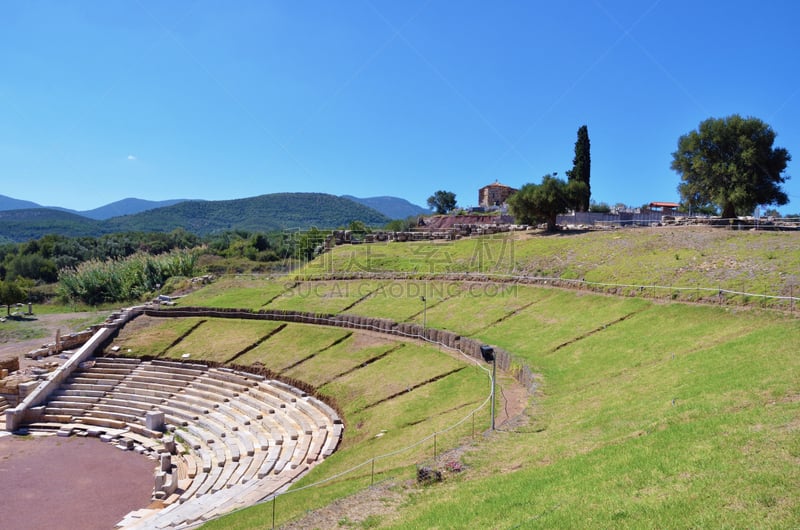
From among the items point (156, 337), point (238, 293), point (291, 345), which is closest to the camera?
point (291, 345)

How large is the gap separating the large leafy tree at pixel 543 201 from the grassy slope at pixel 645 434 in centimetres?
2648

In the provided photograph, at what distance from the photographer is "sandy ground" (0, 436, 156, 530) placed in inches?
672

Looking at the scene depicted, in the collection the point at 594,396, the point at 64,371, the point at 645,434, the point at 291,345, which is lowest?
the point at 64,371

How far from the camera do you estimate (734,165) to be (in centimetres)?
3878

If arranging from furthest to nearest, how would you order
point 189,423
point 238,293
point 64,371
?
point 238,293
point 64,371
point 189,423

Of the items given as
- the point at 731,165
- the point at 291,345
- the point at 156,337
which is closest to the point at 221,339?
the point at 156,337

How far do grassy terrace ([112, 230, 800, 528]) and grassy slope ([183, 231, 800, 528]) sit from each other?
0.05 m

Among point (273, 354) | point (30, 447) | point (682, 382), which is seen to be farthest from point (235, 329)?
point (682, 382)

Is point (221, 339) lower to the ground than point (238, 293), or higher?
lower

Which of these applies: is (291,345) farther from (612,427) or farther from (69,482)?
(612,427)

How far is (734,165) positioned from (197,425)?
4196 centimetres

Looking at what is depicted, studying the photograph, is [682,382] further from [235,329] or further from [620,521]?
[235,329]

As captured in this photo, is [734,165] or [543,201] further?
[543,201]

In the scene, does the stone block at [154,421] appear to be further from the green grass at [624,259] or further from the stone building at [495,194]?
the stone building at [495,194]
